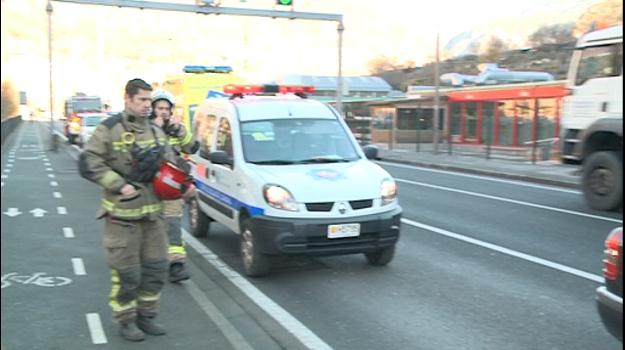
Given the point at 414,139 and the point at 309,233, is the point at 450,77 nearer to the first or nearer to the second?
the point at 414,139

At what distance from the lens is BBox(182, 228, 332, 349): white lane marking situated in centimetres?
509

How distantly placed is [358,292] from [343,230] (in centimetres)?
62

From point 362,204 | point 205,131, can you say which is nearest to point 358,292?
point 362,204

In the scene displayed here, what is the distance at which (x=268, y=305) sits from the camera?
5.98 meters

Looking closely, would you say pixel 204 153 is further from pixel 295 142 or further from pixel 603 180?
pixel 603 180

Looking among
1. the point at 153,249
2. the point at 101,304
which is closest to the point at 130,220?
the point at 153,249

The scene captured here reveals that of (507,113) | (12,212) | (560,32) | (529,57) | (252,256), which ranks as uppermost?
(529,57)

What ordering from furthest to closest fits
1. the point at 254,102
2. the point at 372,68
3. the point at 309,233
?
the point at 372,68
the point at 254,102
the point at 309,233

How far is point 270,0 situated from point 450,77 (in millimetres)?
24175

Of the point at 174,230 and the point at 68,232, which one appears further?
the point at 68,232

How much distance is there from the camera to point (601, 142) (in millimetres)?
12094

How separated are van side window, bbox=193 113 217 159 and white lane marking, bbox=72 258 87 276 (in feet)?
6.73

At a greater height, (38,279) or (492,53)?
(492,53)

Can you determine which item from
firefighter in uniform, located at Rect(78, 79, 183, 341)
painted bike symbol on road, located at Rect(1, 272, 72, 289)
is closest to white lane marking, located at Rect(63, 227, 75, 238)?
painted bike symbol on road, located at Rect(1, 272, 72, 289)
